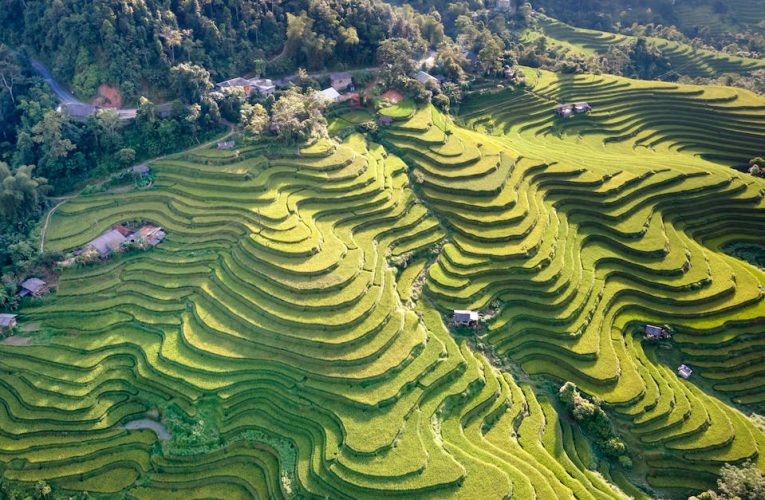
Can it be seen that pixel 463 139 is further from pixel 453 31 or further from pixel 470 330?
pixel 453 31

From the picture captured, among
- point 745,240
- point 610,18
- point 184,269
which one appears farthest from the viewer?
point 610,18

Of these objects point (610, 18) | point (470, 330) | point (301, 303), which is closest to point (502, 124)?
point (470, 330)

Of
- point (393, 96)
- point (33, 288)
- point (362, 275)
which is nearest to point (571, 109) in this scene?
point (393, 96)

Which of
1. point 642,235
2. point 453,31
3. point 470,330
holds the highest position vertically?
point 453,31

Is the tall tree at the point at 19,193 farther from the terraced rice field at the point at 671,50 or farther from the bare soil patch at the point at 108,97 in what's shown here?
the terraced rice field at the point at 671,50

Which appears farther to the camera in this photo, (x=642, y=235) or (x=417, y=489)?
(x=642, y=235)

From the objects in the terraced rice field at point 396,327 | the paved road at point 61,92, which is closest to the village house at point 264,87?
the terraced rice field at point 396,327

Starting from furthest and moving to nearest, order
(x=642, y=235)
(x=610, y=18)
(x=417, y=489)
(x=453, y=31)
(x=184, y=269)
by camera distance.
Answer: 1. (x=610, y=18)
2. (x=453, y=31)
3. (x=642, y=235)
4. (x=184, y=269)
5. (x=417, y=489)

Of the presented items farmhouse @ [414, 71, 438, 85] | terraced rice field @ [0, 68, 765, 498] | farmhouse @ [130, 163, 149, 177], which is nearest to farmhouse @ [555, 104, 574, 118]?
terraced rice field @ [0, 68, 765, 498]
